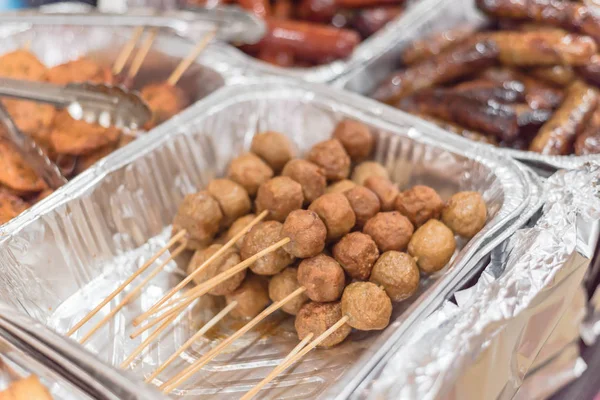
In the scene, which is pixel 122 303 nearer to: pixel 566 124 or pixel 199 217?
Answer: pixel 199 217

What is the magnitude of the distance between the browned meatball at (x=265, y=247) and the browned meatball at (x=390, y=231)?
0.30 metres

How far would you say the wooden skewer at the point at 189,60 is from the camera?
2768 mm

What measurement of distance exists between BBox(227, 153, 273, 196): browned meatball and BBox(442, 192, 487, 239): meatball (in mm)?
705

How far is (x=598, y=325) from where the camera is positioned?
7.25 feet

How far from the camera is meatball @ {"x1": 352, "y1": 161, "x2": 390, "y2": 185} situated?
7.35 feet

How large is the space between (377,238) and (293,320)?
448 millimetres

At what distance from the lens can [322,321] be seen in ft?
5.72

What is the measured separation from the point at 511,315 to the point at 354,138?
3.22 feet

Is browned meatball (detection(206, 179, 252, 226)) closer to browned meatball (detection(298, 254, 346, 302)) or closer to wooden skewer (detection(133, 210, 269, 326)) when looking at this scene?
wooden skewer (detection(133, 210, 269, 326))

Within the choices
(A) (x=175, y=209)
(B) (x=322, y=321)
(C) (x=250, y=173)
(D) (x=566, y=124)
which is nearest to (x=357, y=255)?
(B) (x=322, y=321)

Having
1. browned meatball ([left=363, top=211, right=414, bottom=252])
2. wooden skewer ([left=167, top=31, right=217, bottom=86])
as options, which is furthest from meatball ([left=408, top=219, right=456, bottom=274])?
wooden skewer ([left=167, top=31, right=217, bottom=86])

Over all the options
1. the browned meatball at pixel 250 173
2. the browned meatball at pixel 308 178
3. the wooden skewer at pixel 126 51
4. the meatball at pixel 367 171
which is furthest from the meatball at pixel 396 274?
the wooden skewer at pixel 126 51

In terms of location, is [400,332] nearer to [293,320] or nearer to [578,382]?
[293,320]

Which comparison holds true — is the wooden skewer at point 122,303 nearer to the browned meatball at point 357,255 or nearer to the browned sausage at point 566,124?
the browned meatball at point 357,255
